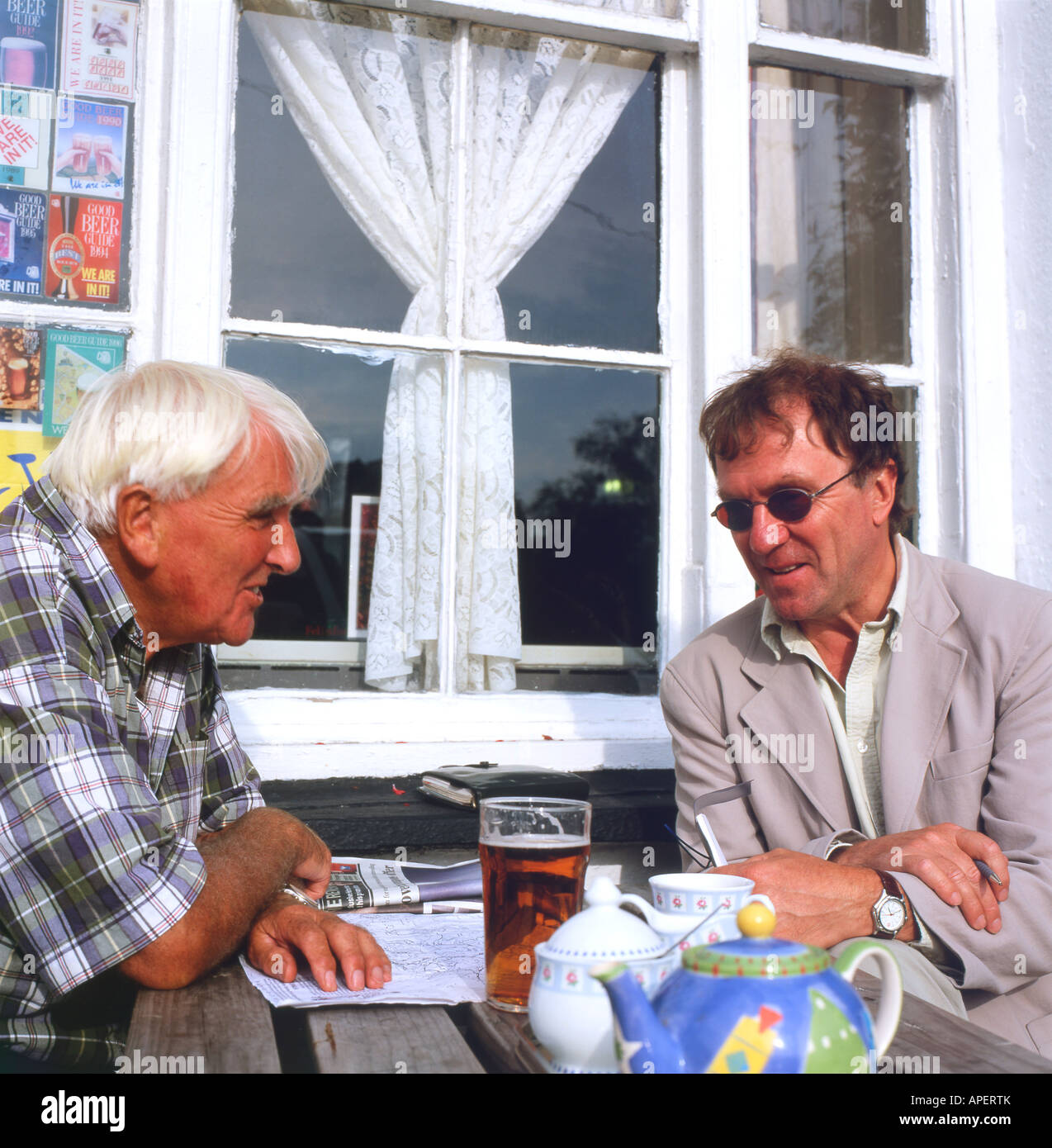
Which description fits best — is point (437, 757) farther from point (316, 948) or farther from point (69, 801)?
point (69, 801)

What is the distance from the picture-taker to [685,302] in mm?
2834

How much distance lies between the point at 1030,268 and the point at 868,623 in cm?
144

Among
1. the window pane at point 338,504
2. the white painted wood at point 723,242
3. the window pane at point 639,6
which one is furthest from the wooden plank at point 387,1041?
the window pane at point 639,6

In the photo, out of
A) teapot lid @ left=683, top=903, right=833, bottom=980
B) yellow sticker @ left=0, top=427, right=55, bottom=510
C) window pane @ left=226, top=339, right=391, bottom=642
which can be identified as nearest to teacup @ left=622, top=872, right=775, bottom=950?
teapot lid @ left=683, top=903, right=833, bottom=980

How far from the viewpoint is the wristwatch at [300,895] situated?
4.95 ft

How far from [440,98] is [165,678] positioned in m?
1.79

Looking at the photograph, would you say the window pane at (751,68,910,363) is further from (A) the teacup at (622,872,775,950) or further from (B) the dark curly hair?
(A) the teacup at (622,872,775,950)

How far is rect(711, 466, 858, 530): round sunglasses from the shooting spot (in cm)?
198

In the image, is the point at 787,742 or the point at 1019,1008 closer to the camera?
the point at 1019,1008

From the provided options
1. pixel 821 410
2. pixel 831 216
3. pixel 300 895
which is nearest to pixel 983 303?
pixel 831 216

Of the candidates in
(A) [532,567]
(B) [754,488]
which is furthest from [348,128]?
(B) [754,488]

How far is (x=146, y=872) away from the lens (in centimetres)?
124

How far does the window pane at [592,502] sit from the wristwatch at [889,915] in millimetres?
1308
